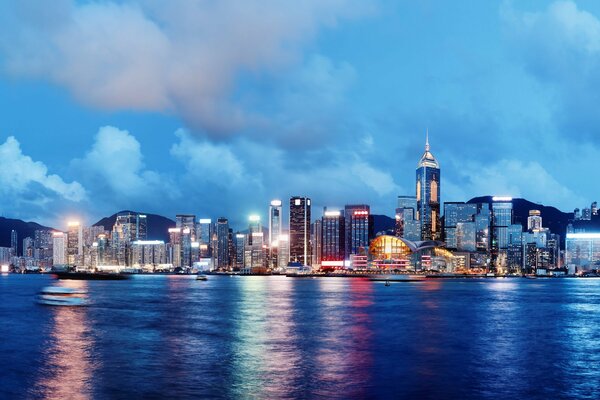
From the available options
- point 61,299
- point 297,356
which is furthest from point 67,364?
point 61,299

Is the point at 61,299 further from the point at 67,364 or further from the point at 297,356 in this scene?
the point at 297,356

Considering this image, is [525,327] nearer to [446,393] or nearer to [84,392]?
[446,393]

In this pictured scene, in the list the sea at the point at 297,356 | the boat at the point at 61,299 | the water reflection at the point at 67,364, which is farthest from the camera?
the boat at the point at 61,299

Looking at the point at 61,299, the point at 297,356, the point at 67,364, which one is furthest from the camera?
the point at 61,299

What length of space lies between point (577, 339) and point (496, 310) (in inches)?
1444

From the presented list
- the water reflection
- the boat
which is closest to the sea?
the water reflection

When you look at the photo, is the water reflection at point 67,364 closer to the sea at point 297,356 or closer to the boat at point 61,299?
the sea at point 297,356

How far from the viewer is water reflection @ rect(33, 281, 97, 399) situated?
3625cm

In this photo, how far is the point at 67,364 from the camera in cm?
4519

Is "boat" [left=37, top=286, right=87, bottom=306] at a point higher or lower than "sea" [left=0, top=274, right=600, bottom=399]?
lower

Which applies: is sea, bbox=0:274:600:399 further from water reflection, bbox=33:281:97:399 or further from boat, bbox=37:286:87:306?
boat, bbox=37:286:87:306

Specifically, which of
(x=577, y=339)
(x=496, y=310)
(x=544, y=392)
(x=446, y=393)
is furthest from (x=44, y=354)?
(x=496, y=310)

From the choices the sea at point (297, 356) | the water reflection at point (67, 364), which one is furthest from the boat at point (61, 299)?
the water reflection at point (67, 364)

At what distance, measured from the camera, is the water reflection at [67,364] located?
119ft
